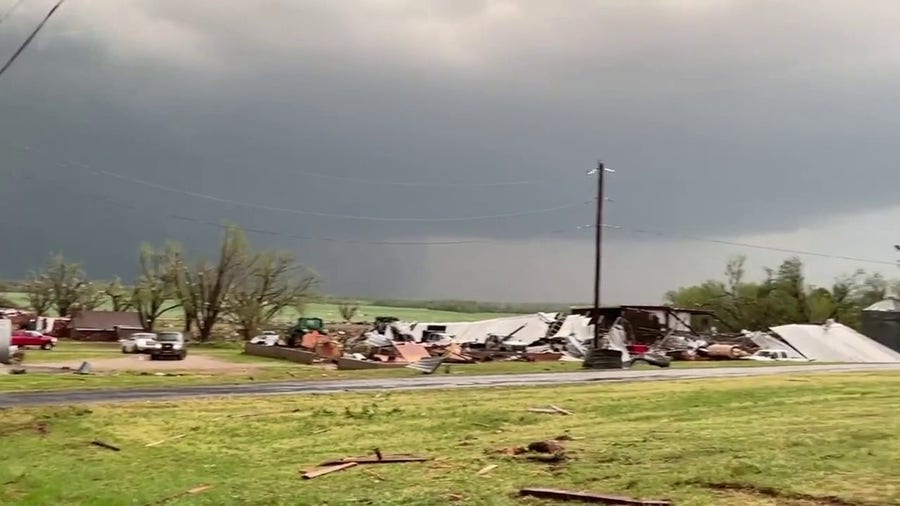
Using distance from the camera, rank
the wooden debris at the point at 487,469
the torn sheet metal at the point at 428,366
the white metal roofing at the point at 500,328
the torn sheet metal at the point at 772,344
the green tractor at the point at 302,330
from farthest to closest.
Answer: the white metal roofing at the point at 500,328, the green tractor at the point at 302,330, the torn sheet metal at the point at 772,344, the torn sheet metal at the point at 428,366, the wooden debris at the point at 487,469

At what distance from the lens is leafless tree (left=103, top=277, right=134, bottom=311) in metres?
123

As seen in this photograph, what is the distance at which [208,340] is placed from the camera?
98688mm

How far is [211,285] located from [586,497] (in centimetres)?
9311

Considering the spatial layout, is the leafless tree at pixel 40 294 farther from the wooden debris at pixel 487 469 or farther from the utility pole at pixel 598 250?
the wooden debris at pixel 487 469

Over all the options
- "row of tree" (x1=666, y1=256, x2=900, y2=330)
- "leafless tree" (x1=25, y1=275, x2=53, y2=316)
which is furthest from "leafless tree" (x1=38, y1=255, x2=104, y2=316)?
"row of tree" (x1=666, y1=256, x2=900, y2=330)

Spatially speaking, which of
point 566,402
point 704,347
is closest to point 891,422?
point 566,402

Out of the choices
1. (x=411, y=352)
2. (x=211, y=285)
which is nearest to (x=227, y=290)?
(x=211, y=285)

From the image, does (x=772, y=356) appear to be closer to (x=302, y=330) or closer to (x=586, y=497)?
(x=302, y=330)

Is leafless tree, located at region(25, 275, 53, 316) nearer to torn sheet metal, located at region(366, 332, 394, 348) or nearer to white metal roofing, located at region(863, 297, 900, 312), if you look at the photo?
torn sheet metal, located at region(366, 332, 394, 348)

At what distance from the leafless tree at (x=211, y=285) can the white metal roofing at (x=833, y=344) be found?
5424 cm

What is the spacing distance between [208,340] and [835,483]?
9191 cm

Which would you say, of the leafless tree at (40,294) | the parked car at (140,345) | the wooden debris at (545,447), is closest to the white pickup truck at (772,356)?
the parked car at (140,345)

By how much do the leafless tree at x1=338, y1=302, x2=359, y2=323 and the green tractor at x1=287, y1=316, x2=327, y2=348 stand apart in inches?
1816

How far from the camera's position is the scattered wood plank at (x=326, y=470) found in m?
14.6
